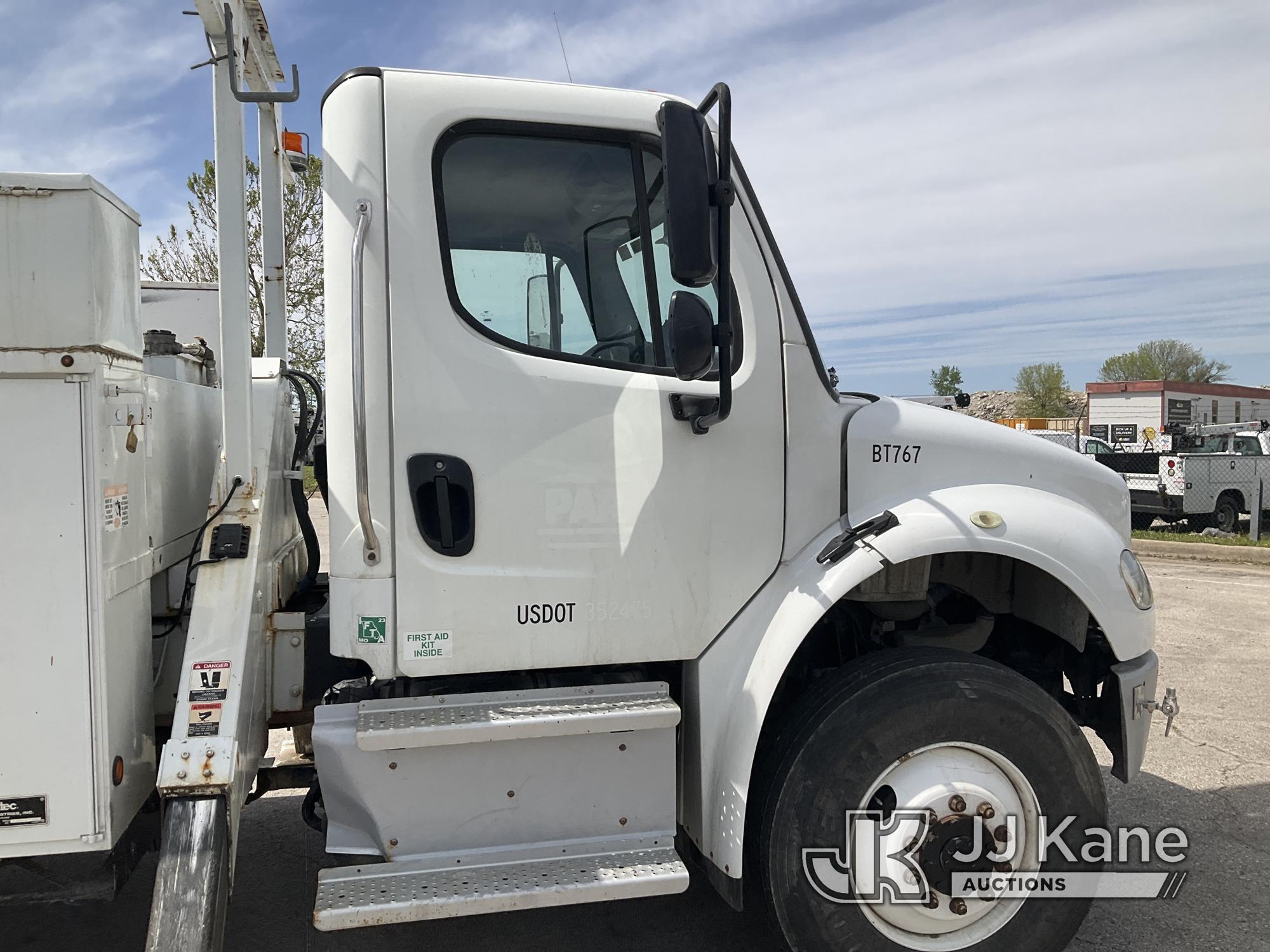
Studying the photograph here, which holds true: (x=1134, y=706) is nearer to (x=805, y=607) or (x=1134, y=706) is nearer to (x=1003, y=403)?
(x=805, y=607)

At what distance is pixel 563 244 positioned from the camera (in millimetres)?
2639

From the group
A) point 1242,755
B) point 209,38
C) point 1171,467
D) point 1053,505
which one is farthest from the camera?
point 1171,467

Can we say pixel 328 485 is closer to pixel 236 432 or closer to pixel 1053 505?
pixel 236 432

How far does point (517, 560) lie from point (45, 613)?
1.14 metres

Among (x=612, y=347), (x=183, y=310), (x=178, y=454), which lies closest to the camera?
(x=612, y=347)

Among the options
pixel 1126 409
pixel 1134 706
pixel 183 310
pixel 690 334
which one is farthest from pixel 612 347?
pixel 1126 409

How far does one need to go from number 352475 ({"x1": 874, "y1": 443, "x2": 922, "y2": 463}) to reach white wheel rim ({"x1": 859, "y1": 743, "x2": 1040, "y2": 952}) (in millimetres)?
871

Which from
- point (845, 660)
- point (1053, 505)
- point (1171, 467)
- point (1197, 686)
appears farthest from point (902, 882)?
point (1171, 467)

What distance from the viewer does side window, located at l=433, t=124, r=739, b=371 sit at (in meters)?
2.53

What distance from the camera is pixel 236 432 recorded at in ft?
8.79

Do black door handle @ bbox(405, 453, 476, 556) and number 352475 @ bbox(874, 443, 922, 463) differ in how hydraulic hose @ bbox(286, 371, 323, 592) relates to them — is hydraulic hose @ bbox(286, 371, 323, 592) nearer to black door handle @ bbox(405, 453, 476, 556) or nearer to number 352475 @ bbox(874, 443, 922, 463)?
black door handle @ bbox(405, 453, 476, 556)

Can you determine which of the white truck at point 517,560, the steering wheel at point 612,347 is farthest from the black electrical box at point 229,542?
the steering wheel at point 612,347

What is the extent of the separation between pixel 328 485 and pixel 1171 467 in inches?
649

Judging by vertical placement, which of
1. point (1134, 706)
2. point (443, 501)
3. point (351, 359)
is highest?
point (351, 359)
